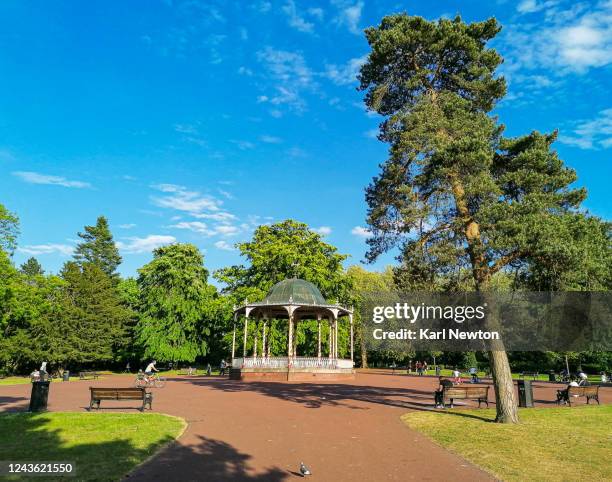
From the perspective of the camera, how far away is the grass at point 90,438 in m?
7.95

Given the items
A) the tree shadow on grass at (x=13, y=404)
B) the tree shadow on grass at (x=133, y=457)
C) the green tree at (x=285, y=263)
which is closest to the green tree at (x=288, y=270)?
the green tree at (x=285, y=263)

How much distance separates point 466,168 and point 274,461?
1092 cm

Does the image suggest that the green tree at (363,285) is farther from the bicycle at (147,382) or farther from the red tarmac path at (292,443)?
the red tarmac path at (292,443)

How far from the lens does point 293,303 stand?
31.9m

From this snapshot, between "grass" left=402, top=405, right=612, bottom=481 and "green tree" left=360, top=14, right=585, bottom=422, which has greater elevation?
"green tree" left=360, top=14, right=585, bottom=422

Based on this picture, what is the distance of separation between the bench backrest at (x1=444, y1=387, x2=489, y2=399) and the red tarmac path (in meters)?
1.27

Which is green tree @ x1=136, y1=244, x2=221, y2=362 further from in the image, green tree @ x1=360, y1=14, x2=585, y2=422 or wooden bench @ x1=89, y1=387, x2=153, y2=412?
green tree @ x1=360, y1=14, x2=585, y2=422

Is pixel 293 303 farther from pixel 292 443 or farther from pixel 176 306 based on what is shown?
pixel 176 306

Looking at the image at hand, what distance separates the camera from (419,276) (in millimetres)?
16500

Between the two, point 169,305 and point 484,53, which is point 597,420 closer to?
point 484,53

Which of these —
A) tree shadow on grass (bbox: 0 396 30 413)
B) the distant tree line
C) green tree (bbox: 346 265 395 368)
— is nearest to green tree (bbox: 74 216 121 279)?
the distant tree line

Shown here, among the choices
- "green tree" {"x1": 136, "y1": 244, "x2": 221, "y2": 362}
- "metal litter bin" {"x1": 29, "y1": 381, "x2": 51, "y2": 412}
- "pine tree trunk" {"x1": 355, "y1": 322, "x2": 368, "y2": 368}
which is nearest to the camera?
"metal litter bin" {"x1": 29, "y1": 381, "x2": 51, "y2": 412}

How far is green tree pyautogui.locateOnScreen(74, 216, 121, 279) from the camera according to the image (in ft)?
258

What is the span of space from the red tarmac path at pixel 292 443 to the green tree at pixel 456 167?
481 cm
